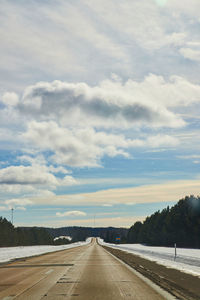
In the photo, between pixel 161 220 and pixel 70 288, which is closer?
pixel 70 288

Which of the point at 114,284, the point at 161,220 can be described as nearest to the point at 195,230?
the point at 161,220

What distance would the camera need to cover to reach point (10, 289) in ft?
37.4

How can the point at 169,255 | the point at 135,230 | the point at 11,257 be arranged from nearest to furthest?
the point at 169,255, the point at 11,257, the point at 135,230

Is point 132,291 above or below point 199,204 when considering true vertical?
below

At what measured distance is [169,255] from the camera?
28.6 meters

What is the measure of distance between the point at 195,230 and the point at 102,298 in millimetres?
78603

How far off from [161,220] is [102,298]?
384 ft

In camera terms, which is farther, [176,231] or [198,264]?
[176,231]

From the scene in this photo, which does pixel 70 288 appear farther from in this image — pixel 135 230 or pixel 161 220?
pixel 135 230

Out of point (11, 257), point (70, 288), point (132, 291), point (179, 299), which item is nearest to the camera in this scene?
point (179, 299)

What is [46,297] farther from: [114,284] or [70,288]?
[114,284]

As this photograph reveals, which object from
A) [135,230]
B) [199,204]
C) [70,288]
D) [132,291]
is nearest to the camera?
[132,291]

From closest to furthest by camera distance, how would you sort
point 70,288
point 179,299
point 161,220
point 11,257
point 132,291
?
point 179,299, point 132,291, point 70,288, point 11,257, point 161,220

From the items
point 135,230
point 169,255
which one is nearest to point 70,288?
point 169,255
